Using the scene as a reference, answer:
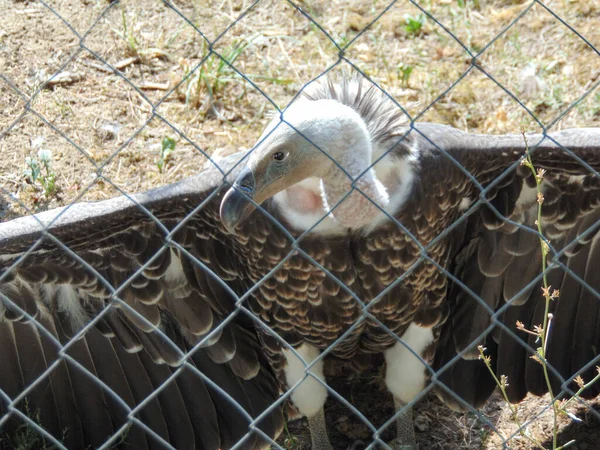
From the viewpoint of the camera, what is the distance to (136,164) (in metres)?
5.32

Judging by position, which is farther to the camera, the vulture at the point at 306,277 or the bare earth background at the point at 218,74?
the bare earth background at the point at 218,74

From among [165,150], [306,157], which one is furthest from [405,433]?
[165,150]

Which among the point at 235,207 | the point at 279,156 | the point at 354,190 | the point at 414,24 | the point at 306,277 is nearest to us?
the point at 235,207

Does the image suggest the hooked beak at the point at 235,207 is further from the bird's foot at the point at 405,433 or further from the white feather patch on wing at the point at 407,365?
the bird's foot at the point at 405,433

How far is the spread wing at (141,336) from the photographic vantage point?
3.70m

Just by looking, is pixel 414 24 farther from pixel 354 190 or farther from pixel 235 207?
pixel 235 207

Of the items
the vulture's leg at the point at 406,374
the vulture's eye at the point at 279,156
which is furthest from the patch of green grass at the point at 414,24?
the vulture's eye at the point at 279,156

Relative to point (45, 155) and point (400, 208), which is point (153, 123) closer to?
point (45, 155)

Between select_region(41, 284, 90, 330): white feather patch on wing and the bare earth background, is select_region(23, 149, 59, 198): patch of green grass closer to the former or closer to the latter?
the bare earth background

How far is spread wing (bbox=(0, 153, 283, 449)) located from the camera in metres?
3.70

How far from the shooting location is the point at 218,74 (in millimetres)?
5547

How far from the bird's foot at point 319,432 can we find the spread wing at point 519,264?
58 centimetres

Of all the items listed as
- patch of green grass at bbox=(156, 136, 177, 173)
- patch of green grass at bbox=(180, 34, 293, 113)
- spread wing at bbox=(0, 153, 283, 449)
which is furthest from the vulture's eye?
patch of green grass at bbox=(180, 34, 293, 113)

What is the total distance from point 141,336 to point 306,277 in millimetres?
847
